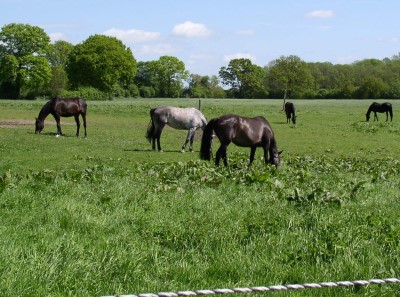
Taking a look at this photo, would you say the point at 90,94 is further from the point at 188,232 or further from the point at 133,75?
the point at 188,232

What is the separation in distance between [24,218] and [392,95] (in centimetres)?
10770

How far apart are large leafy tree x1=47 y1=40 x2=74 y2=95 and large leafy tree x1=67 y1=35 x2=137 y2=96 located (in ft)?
15.9

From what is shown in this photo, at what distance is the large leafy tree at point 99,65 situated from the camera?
9231 centimetres

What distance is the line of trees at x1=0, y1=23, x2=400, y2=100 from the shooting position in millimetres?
88688

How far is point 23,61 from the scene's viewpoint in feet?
298

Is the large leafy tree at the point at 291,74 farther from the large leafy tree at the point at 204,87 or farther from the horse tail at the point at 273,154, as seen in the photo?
→ the horse tail at the point at 273,154

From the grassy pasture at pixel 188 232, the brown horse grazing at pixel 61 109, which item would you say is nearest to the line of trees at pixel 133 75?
the brown horse grazing at pixel 61 109

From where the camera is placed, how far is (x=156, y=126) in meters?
22.9

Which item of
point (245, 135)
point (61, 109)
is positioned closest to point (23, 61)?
point (61, 109)

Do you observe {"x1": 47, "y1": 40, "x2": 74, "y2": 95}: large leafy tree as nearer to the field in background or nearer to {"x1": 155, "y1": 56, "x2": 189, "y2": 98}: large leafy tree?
{"x1": 155, "y1": 56, "x2": 189, "y2": 98}: large leafy tree

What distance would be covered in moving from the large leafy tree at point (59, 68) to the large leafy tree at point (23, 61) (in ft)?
13.5

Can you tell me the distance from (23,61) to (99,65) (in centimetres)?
1311

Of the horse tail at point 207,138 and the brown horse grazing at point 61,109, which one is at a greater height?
the brown horse grazing at point 61,109

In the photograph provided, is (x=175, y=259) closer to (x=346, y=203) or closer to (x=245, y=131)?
(x=346, y=203)
